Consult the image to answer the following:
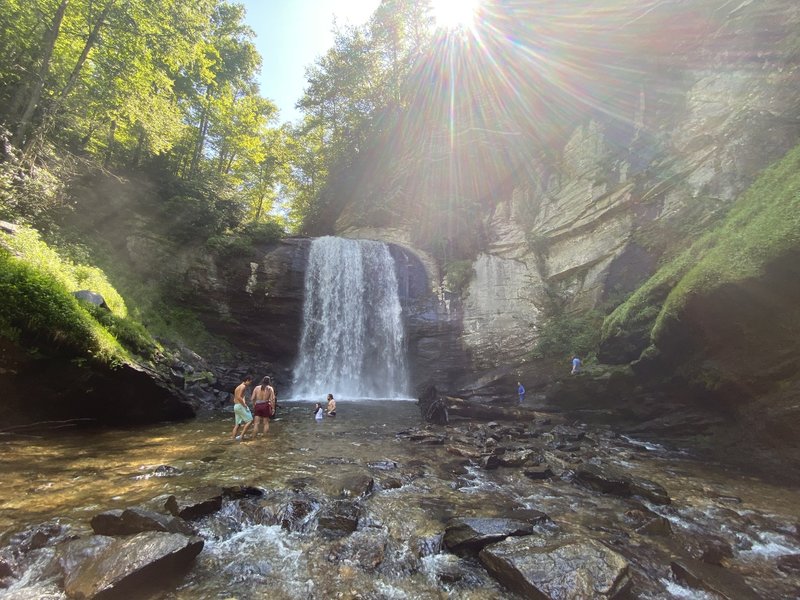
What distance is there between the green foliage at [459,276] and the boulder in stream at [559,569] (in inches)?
818

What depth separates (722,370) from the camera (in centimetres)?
1095

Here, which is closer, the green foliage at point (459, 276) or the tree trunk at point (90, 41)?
the tree trunk at point (90, 41)

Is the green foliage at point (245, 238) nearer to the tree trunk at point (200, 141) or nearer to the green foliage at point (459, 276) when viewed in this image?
the tree trunk at point (200, 141)

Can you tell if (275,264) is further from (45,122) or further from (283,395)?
(45,122)

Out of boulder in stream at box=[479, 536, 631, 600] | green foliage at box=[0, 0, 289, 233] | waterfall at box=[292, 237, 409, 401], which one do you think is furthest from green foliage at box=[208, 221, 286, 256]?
boulder in stream at box=[479, 536, 631, 600]

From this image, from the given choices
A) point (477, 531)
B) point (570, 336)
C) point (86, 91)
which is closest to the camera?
point (477, 531)

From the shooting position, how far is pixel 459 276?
25.2m

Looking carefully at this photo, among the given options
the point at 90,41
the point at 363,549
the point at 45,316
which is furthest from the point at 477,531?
the point at 90,41

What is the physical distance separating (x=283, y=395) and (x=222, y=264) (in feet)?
29.5

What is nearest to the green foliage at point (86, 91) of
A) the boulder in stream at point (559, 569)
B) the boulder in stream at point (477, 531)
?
the boulder in stream at point (477, 531)

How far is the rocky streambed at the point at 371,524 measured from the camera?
3801 mm

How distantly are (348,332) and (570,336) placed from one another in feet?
41.9

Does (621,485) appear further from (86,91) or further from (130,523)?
(86,91)

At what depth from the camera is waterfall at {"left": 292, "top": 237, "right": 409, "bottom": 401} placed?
22.3 meters
